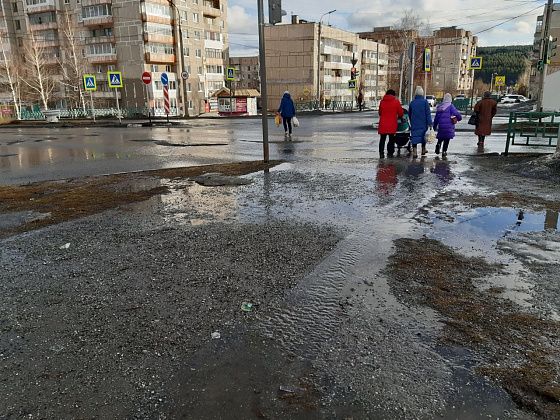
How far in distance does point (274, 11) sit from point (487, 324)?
26.8ft

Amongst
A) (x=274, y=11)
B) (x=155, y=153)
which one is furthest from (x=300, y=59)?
(x=274, y=11)

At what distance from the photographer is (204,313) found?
3617 millimetres

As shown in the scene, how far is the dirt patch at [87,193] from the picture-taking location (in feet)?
23.3

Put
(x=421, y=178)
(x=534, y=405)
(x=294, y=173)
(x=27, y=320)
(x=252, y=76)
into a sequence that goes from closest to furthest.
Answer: (x=534, y=405) < (x=27, y=320) < (x=421, y=178) < (x=294, y=173) < (x=252, y=76)

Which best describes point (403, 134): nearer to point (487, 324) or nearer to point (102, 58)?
point (487, 324)

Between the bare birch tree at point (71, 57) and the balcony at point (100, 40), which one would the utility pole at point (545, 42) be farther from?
the balcony at point (100, 40)

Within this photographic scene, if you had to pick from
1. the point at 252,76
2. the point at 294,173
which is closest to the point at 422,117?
the point at 294,173

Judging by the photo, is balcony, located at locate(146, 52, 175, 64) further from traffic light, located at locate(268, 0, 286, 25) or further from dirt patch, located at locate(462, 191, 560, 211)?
dirt patch, located at locate(462, 191, 560, 211)

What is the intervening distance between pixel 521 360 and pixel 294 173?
302 inches

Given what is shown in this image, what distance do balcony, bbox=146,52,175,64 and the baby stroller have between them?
54671mm

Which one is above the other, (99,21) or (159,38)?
(99,21)

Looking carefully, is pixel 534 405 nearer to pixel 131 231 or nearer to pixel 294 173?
pixel 131 231

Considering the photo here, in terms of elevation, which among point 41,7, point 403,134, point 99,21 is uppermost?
point 41,7

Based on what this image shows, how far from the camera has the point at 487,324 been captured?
11.1 feet
